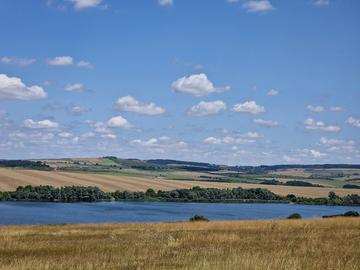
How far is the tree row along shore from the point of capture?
124125mm

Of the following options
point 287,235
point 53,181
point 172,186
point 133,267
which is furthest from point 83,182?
point 133,267

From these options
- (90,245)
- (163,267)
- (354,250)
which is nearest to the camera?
(163,267)

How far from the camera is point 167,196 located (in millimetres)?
141125

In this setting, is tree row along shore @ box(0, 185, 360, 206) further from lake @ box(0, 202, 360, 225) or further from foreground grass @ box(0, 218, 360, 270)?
foreground grass @ box(0, 218, 360, 270)

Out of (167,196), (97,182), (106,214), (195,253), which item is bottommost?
(106,214)

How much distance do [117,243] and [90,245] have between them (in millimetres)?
1262

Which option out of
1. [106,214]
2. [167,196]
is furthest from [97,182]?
[106,214]

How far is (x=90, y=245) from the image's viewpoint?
72.0ft

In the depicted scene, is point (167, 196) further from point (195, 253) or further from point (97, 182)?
point (195, 253)

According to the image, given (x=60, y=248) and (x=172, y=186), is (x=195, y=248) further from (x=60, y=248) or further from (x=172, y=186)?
(x=172, y=186)

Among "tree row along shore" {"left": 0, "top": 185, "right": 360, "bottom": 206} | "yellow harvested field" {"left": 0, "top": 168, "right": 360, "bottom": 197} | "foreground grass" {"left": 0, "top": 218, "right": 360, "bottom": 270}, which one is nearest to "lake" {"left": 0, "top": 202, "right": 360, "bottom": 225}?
"tree row along shore" {"left": 0, "top": 185, "right": 360, "bottom": 206}

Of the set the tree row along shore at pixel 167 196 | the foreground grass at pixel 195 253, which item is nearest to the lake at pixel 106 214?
the tree row along shore at pixel 167 196

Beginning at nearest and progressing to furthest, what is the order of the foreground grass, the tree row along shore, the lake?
the foreground grass → the lake → the tree row along shore

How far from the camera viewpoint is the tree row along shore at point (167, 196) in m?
124
